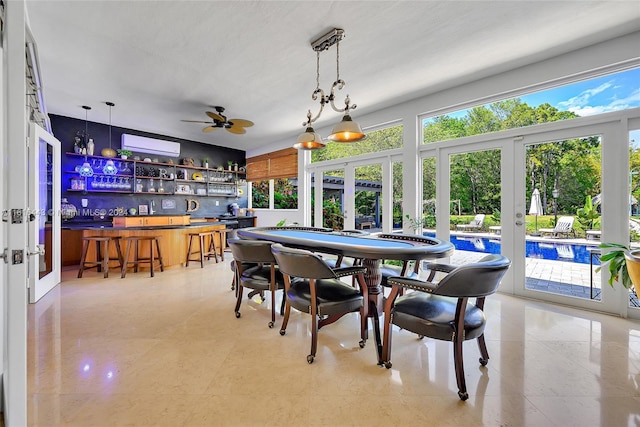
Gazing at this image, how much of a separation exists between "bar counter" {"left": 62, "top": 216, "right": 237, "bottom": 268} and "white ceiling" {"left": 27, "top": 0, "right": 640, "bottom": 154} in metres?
2.19

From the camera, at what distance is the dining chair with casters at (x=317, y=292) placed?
2.14m

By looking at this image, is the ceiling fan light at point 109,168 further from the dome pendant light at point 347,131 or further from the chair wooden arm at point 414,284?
the chair wooden arm at point 414,284

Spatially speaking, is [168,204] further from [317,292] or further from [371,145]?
[317,292]

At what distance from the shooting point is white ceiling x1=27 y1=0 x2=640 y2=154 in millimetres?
2619

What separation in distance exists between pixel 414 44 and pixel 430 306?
276cm

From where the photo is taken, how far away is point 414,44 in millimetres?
3174

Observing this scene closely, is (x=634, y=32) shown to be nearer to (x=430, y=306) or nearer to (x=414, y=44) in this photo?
(x=414, y=44)

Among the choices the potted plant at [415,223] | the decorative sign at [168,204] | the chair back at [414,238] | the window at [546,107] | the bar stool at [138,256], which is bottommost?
the bar stool at [138,256]

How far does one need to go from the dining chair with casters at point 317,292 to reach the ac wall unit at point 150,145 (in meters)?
5.95

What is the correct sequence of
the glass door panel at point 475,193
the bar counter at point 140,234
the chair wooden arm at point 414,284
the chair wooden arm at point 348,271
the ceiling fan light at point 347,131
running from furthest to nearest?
1. the bar counter at point 140,234
2. the glass door panel at point 475,193
3. the ceiling fan light at point 347,131
4. the chair wooden arm at point 348,271
5. the chair wooden arm at point 414,284

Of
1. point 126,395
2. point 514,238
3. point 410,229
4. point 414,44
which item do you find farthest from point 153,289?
point 514,238

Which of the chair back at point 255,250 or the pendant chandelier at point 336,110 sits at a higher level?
the pendant chandelier at point 336,110

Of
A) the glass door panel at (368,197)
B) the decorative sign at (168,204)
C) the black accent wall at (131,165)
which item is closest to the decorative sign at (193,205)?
the black accent wall at (131,165)

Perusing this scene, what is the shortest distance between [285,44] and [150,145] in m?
5.10
